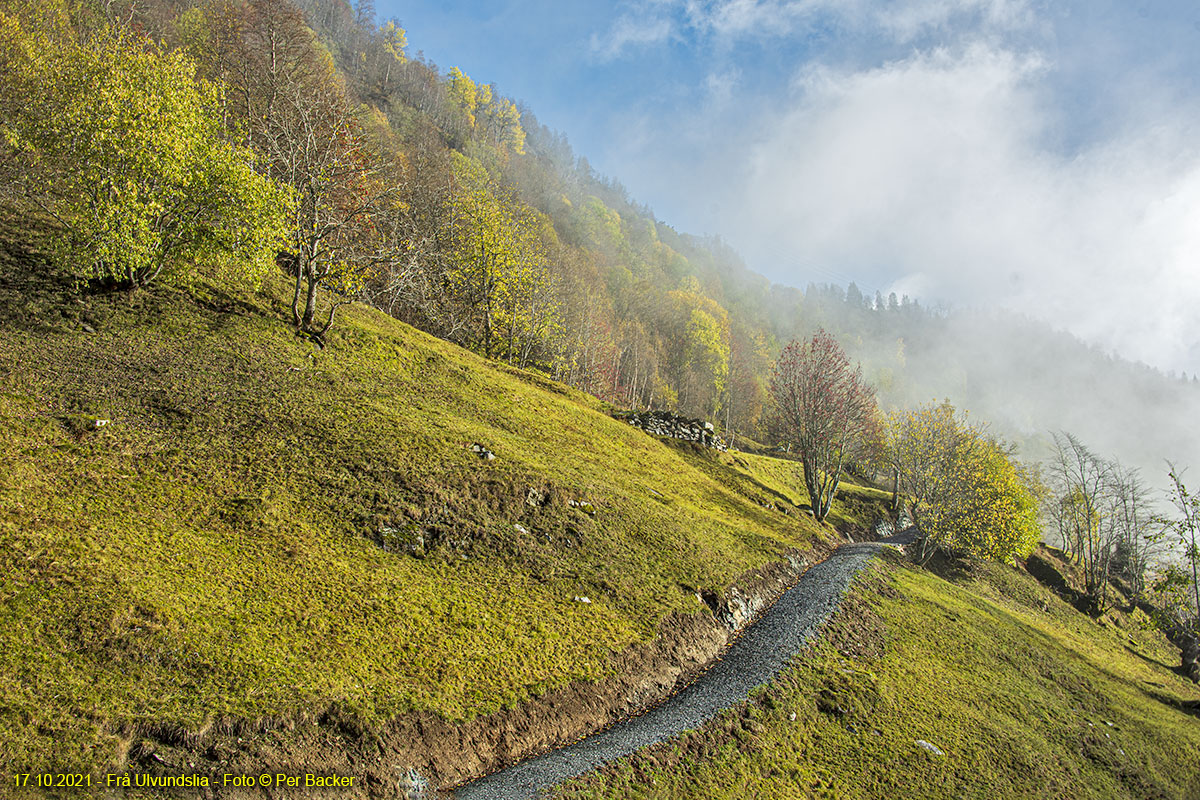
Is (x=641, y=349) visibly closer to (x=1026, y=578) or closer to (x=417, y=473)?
(x=1026, y=578)

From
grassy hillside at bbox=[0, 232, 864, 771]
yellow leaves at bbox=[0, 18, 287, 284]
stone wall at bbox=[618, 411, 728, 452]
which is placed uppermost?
yellow leaves at bbox=[0, 18, 287, 284]

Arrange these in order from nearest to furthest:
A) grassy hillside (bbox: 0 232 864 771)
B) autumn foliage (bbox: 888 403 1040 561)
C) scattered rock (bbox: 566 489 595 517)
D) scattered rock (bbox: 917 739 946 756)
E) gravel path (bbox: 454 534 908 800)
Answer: grassy hillside (bbox: 0 232 864 771) < gravel path (bbox: 454 534 908 800) < scattered rock (bbox: 917 739 946 756) < scattered rock (bbox: 566 489 595 517) < autumn foliage (bbox: 888 403 1040 561)

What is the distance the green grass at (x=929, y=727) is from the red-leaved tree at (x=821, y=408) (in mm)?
18892

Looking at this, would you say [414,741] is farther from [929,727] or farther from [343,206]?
[343,206]

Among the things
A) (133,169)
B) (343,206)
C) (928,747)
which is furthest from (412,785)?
(343,206)

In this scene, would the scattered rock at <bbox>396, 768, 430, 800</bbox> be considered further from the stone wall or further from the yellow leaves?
the stone wall

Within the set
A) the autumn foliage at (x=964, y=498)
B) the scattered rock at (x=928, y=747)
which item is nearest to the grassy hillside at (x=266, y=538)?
the scattered rock at (x=928, y=747)

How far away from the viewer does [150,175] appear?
1797 centimetres

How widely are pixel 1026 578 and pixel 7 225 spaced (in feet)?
228

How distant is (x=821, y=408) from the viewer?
46.6 metres

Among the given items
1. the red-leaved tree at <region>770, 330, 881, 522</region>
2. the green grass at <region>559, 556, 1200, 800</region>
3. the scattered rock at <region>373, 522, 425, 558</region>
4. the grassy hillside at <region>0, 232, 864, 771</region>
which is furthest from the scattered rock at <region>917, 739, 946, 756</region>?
the red-leaved tree at <region>770, 330, 881, 522</region>

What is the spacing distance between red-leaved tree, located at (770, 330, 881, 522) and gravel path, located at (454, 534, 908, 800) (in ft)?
72.5

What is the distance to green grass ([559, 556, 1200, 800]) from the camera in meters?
11.5

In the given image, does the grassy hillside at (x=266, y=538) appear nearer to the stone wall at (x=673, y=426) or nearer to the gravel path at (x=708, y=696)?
the gravel path at (x=708, y=696)
